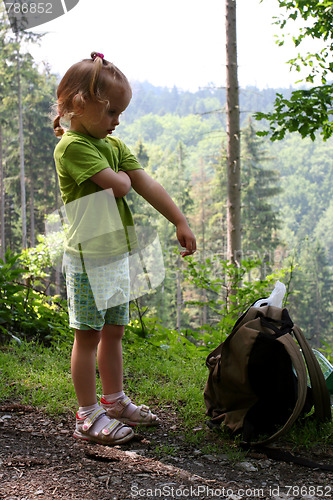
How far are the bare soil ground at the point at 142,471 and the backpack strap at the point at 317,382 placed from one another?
0.63 ft

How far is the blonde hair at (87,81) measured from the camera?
2.06 m

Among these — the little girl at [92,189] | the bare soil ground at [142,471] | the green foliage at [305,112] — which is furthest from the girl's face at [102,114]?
the green foliage at [305,112]

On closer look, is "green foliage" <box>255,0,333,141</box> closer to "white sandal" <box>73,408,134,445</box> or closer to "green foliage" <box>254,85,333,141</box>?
"green foliage" <box>254,85,333,141</box>

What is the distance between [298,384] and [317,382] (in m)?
0.20

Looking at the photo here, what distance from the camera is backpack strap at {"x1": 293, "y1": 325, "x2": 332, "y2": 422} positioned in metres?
2.18

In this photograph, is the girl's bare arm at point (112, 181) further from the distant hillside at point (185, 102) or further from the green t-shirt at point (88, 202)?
the distant hillside at point (185, 102)

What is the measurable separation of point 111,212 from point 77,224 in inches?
6.7

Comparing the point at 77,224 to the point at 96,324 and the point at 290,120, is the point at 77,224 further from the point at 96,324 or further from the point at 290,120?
the point at 290,120

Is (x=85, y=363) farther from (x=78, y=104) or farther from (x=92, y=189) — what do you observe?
(x=78, y=104)

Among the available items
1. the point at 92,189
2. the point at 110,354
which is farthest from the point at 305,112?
the point at 110,354

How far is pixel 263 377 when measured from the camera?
7.14 ft

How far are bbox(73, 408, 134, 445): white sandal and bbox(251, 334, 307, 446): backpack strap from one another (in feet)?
1.99

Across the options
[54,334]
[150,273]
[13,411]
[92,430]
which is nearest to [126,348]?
[54,334]

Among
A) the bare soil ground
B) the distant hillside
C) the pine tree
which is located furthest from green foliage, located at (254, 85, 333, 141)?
the distant hillside
